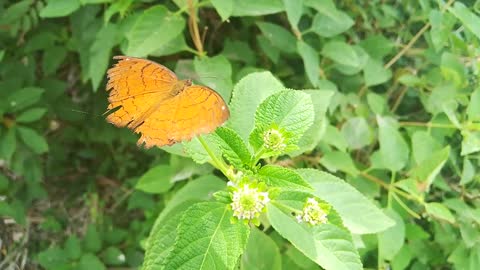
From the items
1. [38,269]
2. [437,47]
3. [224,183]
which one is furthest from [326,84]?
[38,269]

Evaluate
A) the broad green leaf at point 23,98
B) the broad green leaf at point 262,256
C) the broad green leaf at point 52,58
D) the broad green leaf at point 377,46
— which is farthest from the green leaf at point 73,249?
the broad green leaf at point 377,46

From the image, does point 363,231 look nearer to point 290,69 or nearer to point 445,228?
point 445,228

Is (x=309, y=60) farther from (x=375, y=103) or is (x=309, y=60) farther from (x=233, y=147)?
(x=233, y=147)

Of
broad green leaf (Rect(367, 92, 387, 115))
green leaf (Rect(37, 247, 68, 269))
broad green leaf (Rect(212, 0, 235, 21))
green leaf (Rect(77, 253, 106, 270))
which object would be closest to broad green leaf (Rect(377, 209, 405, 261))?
broad green leaf (Rect(367, 92, 387, 115))

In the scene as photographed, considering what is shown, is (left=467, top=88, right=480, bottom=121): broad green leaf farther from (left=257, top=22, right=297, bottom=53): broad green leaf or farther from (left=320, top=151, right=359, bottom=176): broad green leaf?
(left=257, top=22, right=297, bottom=53): broad green leaf

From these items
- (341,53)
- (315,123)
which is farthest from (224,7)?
(341,53)

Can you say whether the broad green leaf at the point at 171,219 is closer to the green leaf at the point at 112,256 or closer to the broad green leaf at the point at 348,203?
the broad green leaf at the point at 348,203

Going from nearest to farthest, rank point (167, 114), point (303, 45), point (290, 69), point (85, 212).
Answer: point (167, 114)
point (303, 45)
point (290, 69)
point (85, 212)
